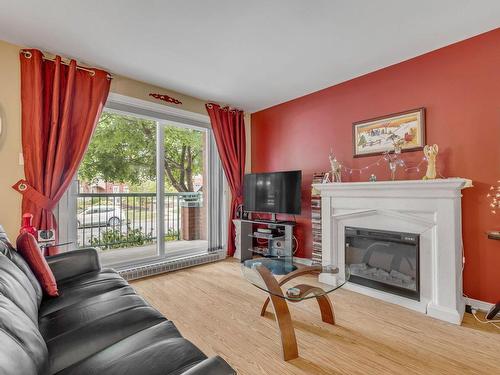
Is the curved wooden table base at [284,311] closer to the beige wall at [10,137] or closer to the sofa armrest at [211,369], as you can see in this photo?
the sofa armrest at [211,369]

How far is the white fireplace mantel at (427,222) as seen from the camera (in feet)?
7.22

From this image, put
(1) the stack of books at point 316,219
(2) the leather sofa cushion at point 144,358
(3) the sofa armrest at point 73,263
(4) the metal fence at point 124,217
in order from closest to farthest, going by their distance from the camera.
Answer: (2) the leather sofa cushion at point 144,358 → (3) the sofa armrest at point 73,263 → (1) the stack of books at point 316,219 → (4) the metal fence at point 124,217

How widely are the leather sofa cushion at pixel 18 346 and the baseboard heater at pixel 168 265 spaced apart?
7.67 feet

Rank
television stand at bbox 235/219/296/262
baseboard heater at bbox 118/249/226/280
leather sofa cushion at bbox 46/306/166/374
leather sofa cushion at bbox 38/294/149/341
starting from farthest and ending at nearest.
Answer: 1. television stand at bbox 235/219/296/262
2. baseboard heater at bbox 118/249/226/280
3. leather sofa cushion at bbox 38/294/149/341
4. leather sofa cushion at bbox 46/306/166/374

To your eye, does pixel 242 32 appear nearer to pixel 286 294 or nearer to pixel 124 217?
pixel 286 294

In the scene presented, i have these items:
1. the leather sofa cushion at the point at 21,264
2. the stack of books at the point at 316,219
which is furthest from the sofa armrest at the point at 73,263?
the stack of books at the point at 316,219

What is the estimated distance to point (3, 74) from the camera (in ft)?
7.96

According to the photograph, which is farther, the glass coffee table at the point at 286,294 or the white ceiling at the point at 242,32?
the white ceiling at the point at 242,32

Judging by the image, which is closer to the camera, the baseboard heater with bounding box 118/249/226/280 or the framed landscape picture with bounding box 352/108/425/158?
the framed landscape picture with bounding box 352/108/425/158

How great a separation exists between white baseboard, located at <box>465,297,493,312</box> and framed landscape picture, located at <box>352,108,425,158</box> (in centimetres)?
147

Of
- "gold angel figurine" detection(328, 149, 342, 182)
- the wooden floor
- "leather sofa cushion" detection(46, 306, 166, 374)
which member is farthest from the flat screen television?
"leather sofa cushion" detection(46, 306, 166, 374)

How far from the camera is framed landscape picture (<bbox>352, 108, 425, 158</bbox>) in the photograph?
106 inches

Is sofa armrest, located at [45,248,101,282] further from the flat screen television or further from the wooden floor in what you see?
the flat screen television

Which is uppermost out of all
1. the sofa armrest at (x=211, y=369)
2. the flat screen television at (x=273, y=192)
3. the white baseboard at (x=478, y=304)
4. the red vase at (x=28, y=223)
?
the flat screen television at (x=273, y=192)
